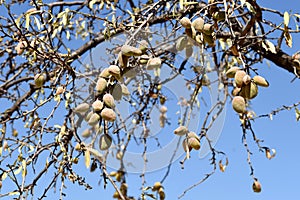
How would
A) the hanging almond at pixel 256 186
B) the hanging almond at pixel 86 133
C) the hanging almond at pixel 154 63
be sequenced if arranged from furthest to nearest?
1. the hanging almond at pixel 256 186
2. the hanging almond at pixel 86 133
3. the hanging almond at pixel 154 63

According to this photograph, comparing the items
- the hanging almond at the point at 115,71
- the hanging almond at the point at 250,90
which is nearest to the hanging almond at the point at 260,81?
the hanging almond at the point at 250,90

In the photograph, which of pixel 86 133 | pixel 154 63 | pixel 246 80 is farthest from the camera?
pixel 86 133

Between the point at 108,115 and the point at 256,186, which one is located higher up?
the point at 256,186

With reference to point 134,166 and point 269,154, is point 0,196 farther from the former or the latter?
point 269,154

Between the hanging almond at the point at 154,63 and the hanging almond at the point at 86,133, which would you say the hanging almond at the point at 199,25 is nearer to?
the hanging almond at the point at 154,63

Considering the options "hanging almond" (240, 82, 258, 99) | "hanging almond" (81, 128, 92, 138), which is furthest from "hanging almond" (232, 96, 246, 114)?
"hanging almond" (81, 128, 92, 138)

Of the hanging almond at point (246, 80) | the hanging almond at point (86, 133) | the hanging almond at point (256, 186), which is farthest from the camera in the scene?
the hanging almond at point (256, 186)

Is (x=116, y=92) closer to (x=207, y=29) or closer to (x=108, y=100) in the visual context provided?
(x=108, y=100)

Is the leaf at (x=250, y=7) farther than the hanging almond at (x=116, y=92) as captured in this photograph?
Yes

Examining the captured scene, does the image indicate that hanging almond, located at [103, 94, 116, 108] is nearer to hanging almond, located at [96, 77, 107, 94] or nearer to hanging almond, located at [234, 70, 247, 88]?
hanging almond, located at [96, 77, 107, 94]

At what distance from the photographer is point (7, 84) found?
1.75 m

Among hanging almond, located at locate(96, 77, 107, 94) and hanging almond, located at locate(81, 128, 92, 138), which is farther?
hanging almond, located at locate(81, 128, 92, 138)

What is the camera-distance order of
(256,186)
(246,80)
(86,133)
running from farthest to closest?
(256,186) < (86,133) < (246,80)

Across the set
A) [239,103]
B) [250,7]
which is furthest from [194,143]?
[250,7]
